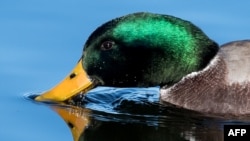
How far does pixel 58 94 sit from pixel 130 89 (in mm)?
889

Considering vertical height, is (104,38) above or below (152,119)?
above

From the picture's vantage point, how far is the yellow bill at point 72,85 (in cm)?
1007

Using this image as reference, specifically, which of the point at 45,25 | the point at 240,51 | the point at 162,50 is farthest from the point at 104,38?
the point at 45,25

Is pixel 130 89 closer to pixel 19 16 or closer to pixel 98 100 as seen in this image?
pixel 98 100

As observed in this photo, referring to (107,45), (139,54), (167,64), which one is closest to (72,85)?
(107,45)

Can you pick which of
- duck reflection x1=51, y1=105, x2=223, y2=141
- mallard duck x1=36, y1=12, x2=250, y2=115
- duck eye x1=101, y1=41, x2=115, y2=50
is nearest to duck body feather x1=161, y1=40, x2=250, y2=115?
mallard duck x1=36, y1=12, x2=250, y2=115

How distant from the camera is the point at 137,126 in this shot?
995cm

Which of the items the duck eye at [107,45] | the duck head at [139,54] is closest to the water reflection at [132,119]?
the duck head at [139,54]

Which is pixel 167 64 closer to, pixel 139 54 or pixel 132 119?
pixel 139 54

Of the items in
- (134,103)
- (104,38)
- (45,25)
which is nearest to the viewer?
(104,38)

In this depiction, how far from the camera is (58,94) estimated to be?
1022 centimetres
